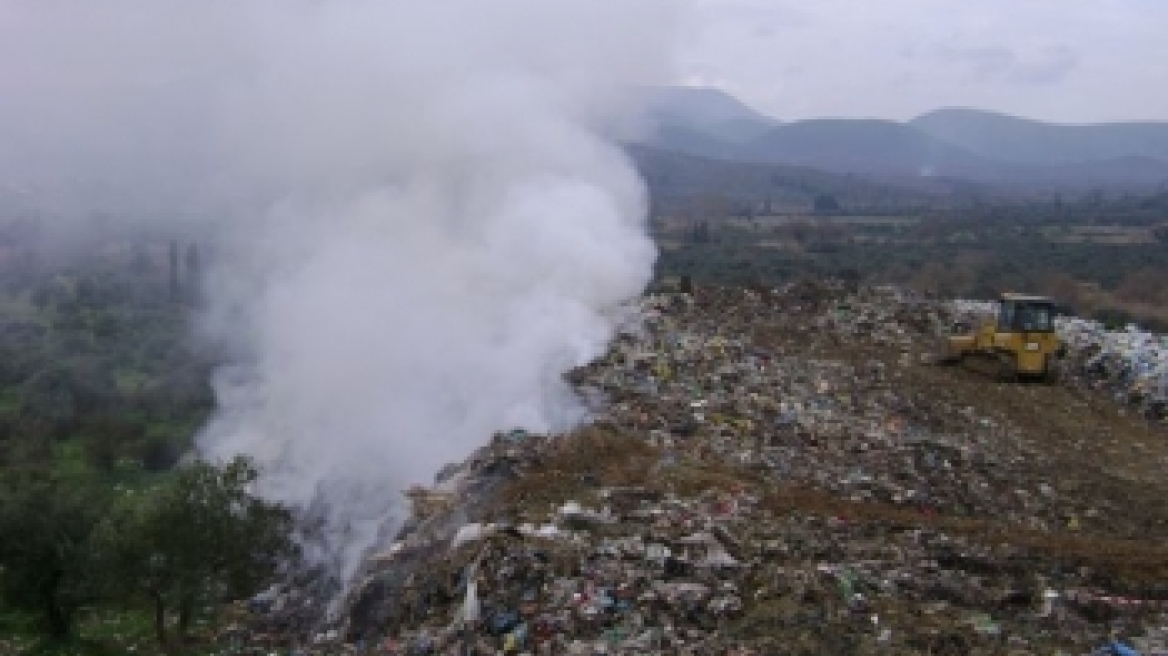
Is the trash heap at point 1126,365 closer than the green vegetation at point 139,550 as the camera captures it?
No

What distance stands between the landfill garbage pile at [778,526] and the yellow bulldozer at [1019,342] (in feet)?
1.38

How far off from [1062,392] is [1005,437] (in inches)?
126

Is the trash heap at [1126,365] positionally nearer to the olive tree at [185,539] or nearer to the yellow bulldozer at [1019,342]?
the yellow bulldozer at [1019,342]

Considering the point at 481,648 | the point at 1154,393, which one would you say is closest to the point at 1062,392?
the point at 1154,393

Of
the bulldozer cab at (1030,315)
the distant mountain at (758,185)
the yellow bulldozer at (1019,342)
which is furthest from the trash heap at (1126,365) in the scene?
the distant mountain at (758,185)

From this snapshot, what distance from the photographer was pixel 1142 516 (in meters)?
10.8

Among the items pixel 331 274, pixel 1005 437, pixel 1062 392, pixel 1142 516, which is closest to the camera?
pixel 1142 516

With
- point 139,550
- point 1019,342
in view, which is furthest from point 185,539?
point 1019,342

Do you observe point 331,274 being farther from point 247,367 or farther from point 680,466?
point 680,466

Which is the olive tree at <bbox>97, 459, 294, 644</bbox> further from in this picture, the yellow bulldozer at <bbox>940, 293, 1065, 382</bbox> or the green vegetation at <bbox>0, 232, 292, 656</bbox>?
the yellow bulldozer at <bbox>940, 293, 1065, 382</bbox>

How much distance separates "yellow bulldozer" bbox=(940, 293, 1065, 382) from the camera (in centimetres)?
1591

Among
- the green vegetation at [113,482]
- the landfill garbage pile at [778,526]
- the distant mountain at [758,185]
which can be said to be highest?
the distant mountain at [758,185]

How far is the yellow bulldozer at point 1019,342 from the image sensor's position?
52.2ft

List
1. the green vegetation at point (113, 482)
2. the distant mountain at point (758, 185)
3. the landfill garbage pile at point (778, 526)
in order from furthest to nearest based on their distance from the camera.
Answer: the distant mountain at point (758, 185) < the green vegetation at point (113, 482) < the landfill garbage pile at point (778, 526)
